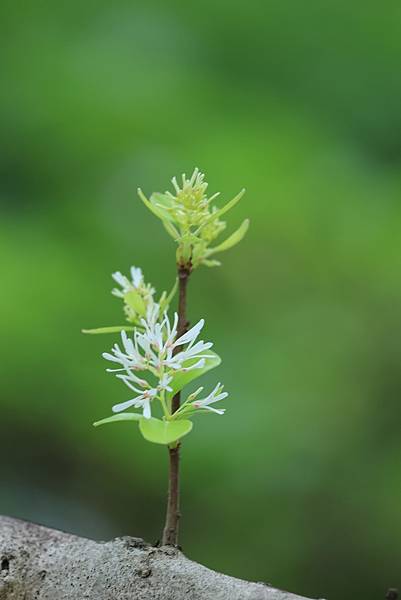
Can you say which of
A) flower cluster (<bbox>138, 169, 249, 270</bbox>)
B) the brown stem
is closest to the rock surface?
the brown stem

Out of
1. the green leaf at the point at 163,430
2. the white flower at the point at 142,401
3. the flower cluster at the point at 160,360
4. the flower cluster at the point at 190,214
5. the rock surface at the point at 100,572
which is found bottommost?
the rock surface at the point at 100,572

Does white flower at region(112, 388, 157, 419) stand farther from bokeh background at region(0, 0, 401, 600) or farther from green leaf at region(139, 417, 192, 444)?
bokeh background at region(0, 0, 401, 600)

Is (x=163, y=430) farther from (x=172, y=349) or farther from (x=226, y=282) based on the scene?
(x=226, y=282)

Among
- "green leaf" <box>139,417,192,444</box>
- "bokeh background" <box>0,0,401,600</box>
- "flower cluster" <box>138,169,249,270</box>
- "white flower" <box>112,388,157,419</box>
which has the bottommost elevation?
"green leaf" <box>139,417,192,444</box>

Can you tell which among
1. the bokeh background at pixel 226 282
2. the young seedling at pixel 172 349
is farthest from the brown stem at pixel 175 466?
the bokeh background at pixel 226 282

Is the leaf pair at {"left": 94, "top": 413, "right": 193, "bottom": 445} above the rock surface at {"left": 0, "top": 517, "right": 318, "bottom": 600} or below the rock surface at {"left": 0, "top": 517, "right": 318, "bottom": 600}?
above

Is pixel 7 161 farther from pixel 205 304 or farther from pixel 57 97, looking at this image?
pixel 205 304

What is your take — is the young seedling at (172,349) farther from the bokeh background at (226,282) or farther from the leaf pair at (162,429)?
the bokeh background at (226,282)
